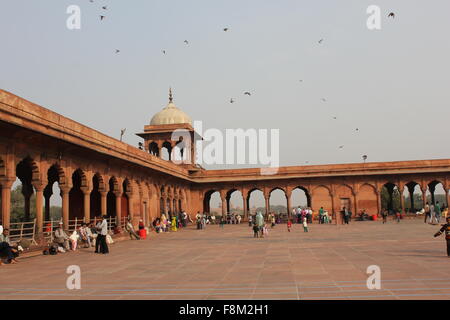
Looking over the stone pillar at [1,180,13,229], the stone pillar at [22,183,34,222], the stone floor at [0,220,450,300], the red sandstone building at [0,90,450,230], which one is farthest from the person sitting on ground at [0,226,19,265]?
the stone pillar at [22,183,34,222]

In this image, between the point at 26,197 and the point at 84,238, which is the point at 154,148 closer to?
the point at 26,197

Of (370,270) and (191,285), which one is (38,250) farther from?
(370,270)

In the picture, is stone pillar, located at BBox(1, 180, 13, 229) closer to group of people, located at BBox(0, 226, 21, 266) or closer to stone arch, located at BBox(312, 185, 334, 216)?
group of people, located at BBox(0, 226, 21, 266)

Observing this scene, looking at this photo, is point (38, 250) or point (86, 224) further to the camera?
point (86, 224)

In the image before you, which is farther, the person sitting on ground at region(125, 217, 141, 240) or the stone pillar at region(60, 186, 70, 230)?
the person sitting on ground at region(125, 217, 141, 240)

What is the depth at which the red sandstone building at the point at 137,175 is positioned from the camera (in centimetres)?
1394

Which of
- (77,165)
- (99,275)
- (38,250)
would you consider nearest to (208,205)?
(77,165)

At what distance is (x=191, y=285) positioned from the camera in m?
7.28

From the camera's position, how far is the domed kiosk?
36469 mm

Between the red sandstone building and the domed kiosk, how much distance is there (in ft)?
0.28

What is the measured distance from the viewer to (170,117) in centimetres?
3772

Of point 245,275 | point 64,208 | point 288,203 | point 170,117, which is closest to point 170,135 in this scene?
point 170,117

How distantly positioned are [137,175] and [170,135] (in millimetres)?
11922
